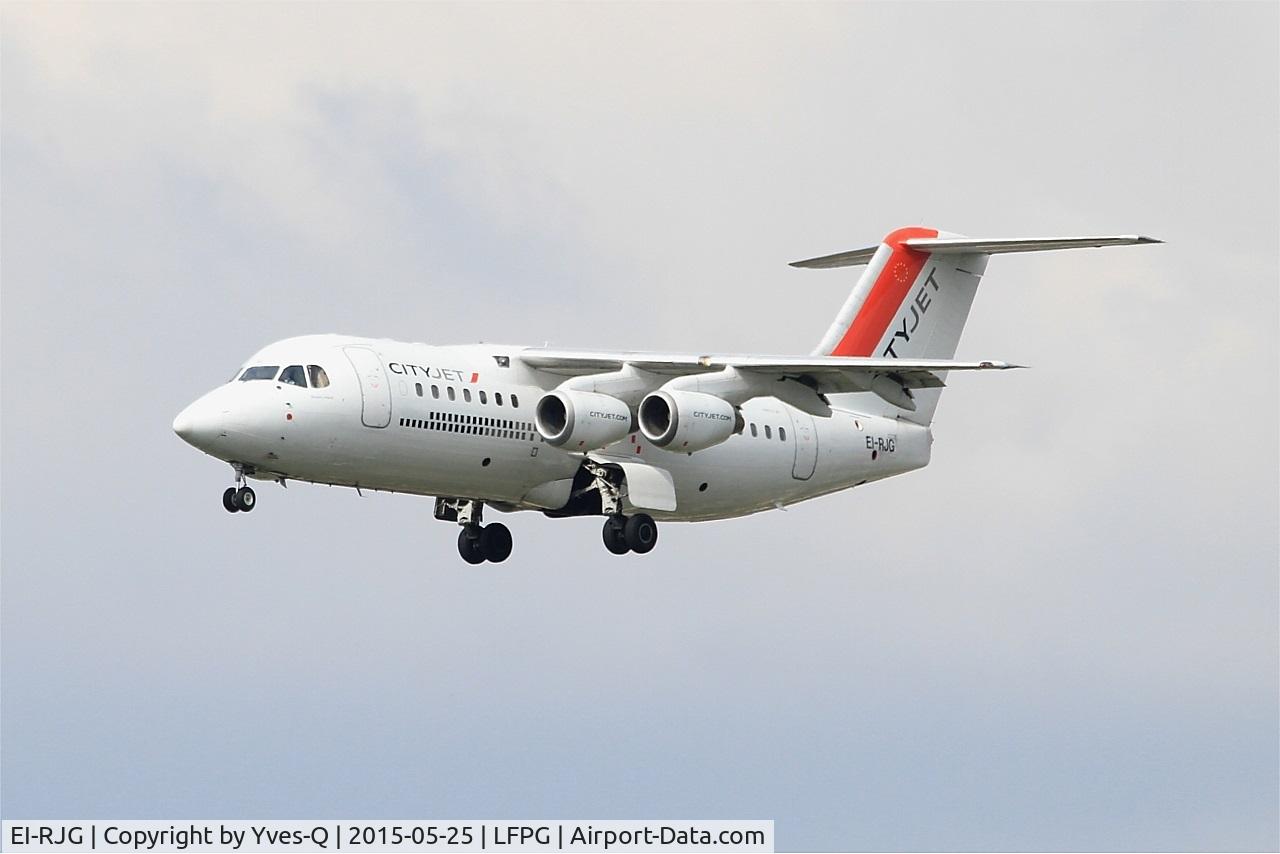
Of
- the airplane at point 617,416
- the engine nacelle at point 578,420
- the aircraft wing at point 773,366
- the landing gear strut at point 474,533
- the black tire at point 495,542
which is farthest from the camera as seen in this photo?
the black tire at point 495,542

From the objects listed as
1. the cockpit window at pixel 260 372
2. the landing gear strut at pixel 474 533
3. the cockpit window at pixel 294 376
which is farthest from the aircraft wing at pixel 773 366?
the cockpit window at pixel 260 372

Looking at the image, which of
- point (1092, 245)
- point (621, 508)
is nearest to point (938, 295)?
point (1092, 245)

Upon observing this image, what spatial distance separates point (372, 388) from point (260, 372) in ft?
3.37

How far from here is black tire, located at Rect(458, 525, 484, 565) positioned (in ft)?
89.2

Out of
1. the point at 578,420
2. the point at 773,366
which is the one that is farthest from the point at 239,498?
the point at 773,366

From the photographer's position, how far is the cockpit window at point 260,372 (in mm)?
24000

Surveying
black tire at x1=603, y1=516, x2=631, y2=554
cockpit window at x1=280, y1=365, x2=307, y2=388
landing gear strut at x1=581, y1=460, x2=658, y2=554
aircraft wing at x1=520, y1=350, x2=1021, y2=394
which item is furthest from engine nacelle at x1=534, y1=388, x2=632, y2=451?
cockpit window at x1=280, y1=365, x2=307, y2=388

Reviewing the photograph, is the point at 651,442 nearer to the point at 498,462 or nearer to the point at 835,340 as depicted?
the point at 498,462

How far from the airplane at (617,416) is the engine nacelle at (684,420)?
0.02 metres

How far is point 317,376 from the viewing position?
Result: 24.0 metres

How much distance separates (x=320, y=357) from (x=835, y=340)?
20.9 feet

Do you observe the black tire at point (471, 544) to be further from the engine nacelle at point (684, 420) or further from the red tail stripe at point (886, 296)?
the red tail stripe at point (886, 296)

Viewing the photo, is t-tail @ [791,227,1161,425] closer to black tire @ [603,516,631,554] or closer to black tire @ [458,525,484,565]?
black tire @ [603,516,631,554]

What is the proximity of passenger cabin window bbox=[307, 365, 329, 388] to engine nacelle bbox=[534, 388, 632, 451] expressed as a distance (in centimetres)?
215
